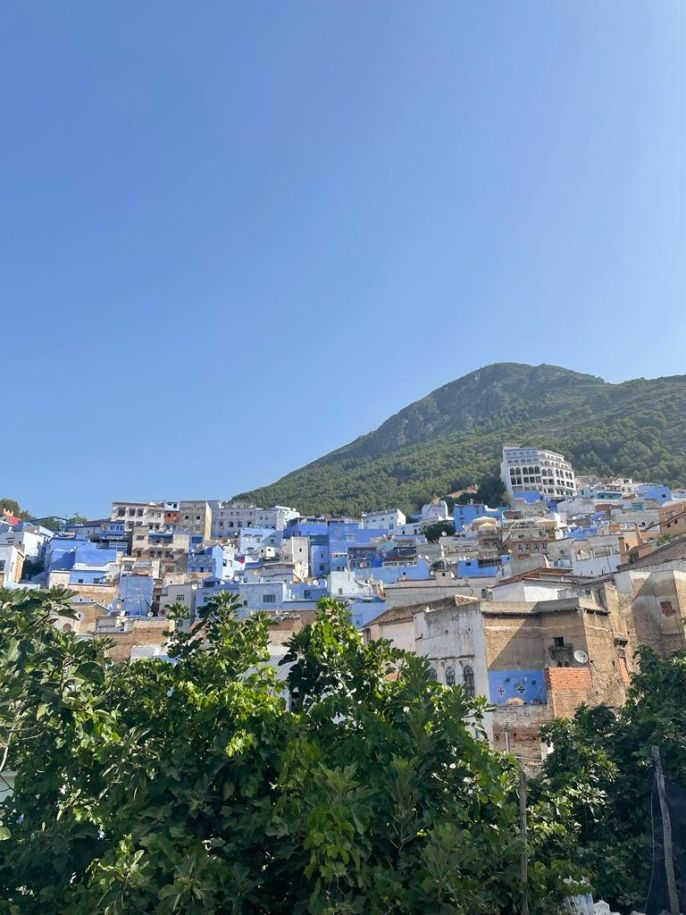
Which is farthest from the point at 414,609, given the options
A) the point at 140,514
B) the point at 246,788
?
the point at 140,514

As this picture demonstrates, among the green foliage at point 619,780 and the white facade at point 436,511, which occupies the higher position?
the white facade at point 436,511

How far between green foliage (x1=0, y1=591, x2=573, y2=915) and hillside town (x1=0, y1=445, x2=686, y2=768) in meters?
1.13

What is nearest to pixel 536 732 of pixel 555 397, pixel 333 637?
pixel 333 637

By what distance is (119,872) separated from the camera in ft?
19.6

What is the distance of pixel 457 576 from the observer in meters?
49.8

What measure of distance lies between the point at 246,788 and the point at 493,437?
119 meters

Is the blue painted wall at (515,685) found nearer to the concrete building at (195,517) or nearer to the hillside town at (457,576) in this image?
the hillside town at (457,576)

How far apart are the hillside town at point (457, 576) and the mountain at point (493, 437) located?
9684 mm

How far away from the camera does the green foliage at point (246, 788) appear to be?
20.1ft

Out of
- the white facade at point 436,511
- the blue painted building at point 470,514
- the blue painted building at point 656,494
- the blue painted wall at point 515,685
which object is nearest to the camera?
the blue painted wall at point 515,685

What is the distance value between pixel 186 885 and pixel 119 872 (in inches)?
22.4

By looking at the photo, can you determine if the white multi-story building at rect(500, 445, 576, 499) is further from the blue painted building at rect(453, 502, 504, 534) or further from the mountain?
the blue painted building at rect(453, 502, 504, 534)

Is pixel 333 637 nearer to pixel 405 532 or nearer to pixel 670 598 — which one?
pixel 670 598

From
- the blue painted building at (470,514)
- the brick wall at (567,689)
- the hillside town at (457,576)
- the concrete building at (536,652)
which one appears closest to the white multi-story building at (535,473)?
the hillside town at (457,576)
